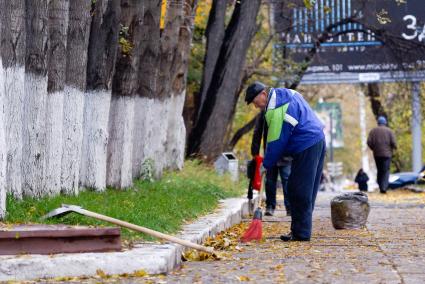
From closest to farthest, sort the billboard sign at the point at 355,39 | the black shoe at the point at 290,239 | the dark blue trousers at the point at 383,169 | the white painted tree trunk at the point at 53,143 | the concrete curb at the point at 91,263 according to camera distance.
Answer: the concrete curb at the point at 91,263 → the black shoe at the point at 290,239 → the white painted tree trunk at the point at 53,143 → the dark blue trousers at the point at 383,169 → the billboard sign at the point at 355,39

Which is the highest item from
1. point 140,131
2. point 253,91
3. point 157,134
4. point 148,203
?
point 253,91

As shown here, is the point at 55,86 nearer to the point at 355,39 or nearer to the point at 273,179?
the point at 273,179

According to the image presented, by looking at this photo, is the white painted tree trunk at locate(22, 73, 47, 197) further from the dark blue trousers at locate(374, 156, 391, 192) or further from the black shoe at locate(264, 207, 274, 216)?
the dark blue trousers at locate(374, 156, 391, 192)

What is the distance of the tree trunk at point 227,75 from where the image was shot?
2606cm

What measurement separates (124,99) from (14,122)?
217 inches

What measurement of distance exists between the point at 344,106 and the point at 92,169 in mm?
65342

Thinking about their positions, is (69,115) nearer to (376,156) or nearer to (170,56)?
(170,56)

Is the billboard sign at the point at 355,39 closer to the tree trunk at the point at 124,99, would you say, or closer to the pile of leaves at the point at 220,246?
the tree trunk at the point at 124,99

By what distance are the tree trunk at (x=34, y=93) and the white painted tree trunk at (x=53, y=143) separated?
0.61 feet

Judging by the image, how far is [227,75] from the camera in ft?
85.4

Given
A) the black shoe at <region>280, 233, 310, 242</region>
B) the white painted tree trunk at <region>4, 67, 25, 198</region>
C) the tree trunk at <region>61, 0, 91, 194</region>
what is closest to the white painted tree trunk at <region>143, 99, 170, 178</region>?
the tree trunk at <region>61, 0, 91, 194</region>

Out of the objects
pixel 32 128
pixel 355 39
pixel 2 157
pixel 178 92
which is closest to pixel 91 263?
pixel 2 157

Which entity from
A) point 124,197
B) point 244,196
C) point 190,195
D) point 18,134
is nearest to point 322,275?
point 18,134

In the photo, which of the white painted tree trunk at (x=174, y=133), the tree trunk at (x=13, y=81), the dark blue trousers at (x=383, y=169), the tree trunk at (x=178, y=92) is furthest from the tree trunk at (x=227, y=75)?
the tree trunk at (x=13, y=81)
